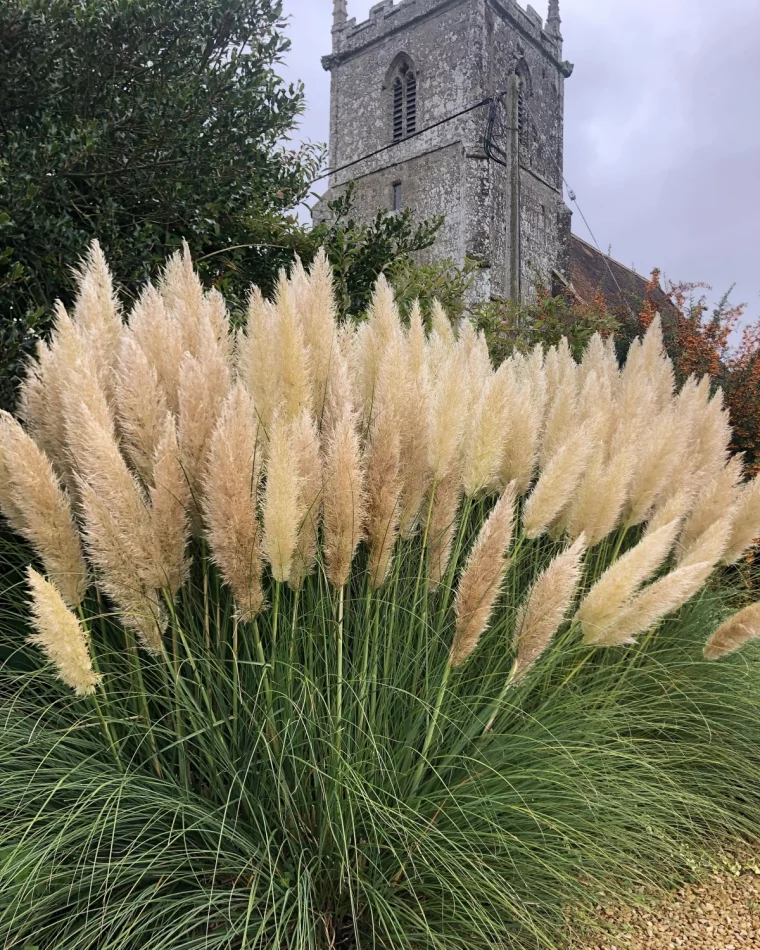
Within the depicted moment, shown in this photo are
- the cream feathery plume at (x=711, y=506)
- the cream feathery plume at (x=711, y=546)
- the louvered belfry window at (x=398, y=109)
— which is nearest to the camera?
the cream feathery plume at (x=711, y=546)

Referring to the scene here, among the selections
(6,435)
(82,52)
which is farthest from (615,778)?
(82,52)

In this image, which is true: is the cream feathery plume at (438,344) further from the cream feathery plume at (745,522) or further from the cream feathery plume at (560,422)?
the cream feathery plume at (745,522)

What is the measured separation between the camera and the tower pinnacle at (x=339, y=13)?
29641 mm

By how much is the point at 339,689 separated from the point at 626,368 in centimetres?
214

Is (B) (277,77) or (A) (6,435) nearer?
(A) (6,435)

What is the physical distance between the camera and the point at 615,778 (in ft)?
6.18

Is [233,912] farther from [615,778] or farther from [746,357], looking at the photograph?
[746,357]

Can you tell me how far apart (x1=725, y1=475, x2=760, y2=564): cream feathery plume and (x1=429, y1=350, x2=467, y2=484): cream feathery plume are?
118 cm

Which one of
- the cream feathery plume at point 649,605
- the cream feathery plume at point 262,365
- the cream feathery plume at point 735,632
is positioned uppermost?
the cream feathery plume at point 262,365

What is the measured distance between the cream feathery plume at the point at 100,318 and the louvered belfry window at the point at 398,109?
28.0 m

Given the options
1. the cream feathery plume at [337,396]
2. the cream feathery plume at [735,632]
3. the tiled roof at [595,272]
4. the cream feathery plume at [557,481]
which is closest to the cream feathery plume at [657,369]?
the cream feathery plume at [735,632]

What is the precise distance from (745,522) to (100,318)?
7.19ft

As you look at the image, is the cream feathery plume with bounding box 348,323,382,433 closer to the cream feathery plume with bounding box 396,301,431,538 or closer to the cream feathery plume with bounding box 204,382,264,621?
the cream feathery plume with bounding box 396,301,431,538

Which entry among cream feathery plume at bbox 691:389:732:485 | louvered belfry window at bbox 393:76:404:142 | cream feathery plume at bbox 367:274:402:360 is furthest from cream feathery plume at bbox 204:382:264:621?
louvered belfry window at bbox 393:76:404:142
